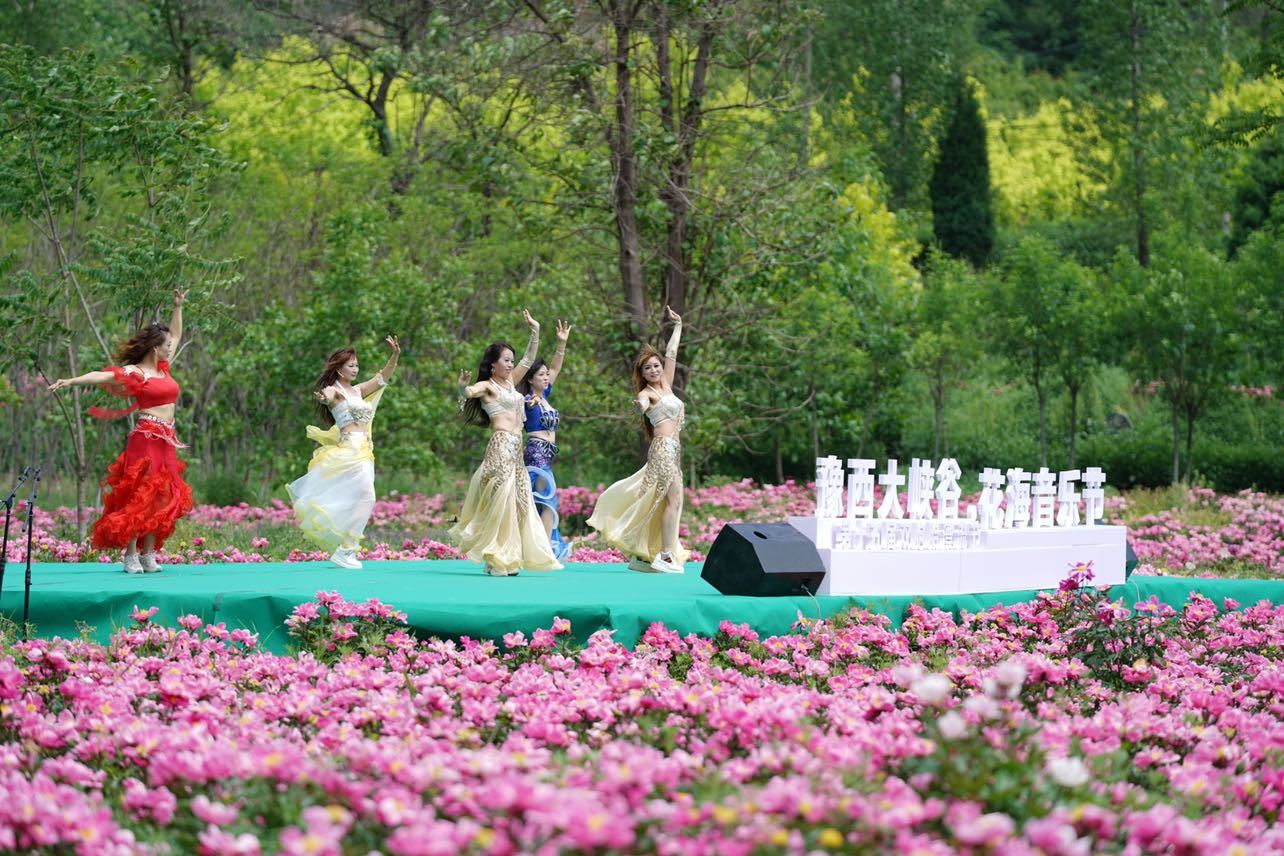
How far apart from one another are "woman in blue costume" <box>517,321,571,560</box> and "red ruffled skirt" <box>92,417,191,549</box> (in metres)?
2.54

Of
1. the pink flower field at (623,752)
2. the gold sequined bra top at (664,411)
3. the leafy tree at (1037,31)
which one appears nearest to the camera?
the pink flower field at (623,752)

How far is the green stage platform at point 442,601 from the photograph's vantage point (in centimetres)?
749

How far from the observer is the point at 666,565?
32.6ft

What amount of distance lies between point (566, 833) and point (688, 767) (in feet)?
2.49

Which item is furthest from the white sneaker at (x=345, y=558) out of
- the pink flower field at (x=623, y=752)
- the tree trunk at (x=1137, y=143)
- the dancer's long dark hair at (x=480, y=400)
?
the tree trunk at (x=1137, y=143)

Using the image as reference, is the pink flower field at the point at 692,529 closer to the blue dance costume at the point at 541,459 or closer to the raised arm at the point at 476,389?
the blue dance costume at the point at 541,459

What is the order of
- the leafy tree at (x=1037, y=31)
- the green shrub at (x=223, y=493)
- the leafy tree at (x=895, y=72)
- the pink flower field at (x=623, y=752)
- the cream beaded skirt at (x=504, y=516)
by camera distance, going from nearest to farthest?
the pink flower field at (x=623, y=752)
the cream beaded skirt at (x=504, y=516)
the green shrub at (x=223, y=493)
the leafy tree at (x=895, y=72)
the leafy tree at (x=1037, y=31)

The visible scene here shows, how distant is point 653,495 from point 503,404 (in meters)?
1.15

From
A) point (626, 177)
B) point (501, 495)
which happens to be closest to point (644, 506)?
point (501, 495)

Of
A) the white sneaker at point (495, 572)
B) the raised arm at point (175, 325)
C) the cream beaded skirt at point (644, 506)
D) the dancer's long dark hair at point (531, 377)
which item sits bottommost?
the white sneaker at point (495, 572)

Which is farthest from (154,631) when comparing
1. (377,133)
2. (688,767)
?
(377,133)

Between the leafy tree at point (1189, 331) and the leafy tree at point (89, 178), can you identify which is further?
the leafy tree at point (1189, 331)

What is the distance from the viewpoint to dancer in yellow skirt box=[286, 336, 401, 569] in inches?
384

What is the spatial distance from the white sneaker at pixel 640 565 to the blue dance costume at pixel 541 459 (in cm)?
69
